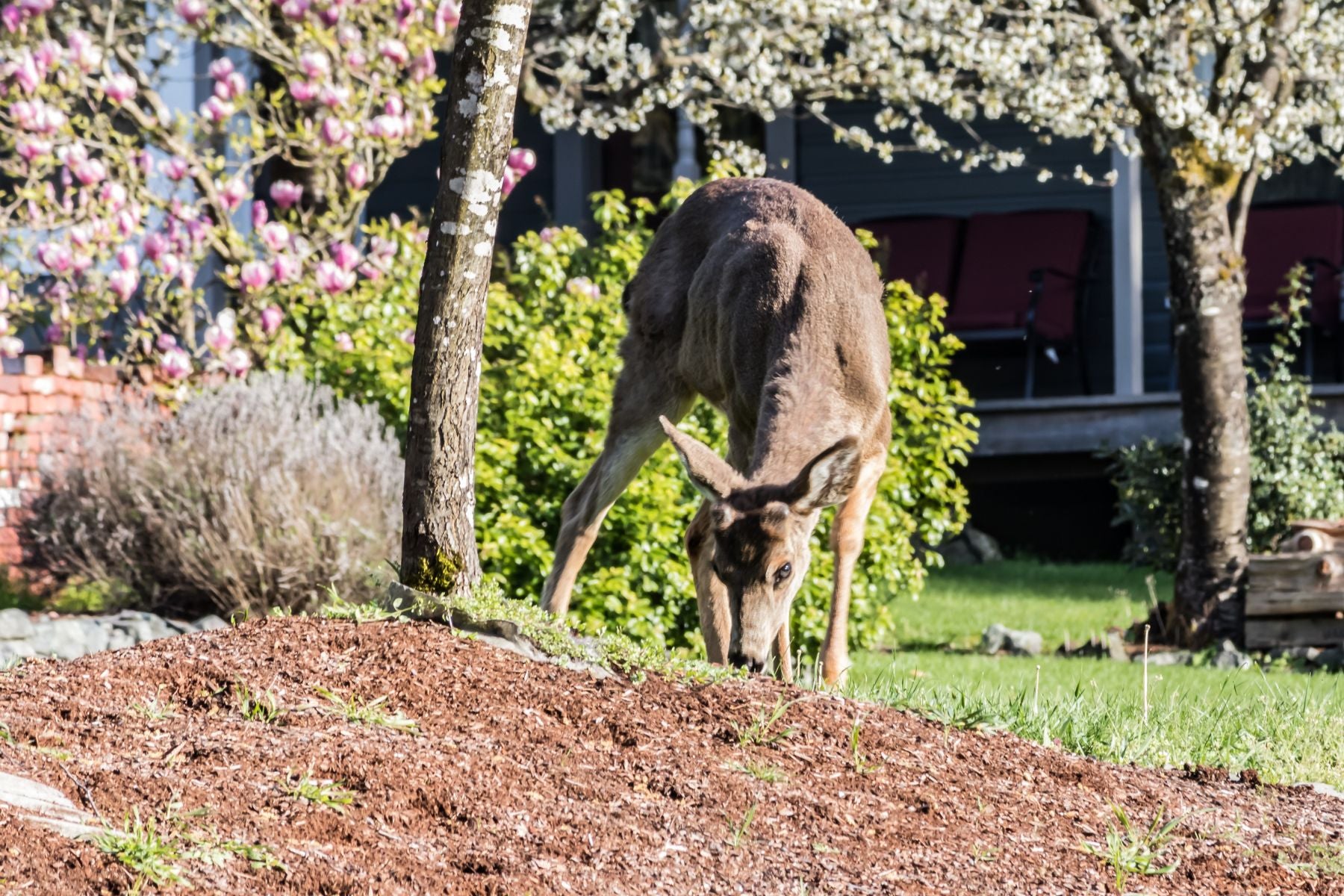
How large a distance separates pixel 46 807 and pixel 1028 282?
13254 mm

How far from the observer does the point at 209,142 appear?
39.7ft

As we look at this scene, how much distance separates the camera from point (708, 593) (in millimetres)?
6223

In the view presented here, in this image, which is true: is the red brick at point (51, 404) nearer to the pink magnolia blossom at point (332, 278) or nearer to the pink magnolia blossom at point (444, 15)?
the pink magnolia blossom at point (332, 278)

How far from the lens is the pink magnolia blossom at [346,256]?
10.1 metres

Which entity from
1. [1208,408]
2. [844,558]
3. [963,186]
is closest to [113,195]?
[844,558]

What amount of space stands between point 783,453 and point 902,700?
35.4 inches

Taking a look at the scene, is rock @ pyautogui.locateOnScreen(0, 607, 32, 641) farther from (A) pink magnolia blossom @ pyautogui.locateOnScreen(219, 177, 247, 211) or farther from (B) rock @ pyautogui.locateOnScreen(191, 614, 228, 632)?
(A) pink magnolia blossom @ pyautogui.locateOnScreen(219, 177, 247, 211)

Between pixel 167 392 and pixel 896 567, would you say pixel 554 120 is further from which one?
pixel 896 567

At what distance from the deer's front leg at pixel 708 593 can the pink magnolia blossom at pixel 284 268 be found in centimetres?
487

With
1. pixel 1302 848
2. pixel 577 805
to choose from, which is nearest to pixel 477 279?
pixel 577 805

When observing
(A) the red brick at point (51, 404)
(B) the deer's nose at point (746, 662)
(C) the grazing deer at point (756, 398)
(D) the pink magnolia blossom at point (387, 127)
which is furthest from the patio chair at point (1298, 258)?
(B) the deer's nose at point (746, 662)

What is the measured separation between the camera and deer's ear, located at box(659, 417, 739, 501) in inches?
210

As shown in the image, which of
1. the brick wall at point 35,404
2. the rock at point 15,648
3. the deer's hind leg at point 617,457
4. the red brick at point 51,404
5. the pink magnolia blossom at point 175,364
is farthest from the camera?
the red brick at point 51,404

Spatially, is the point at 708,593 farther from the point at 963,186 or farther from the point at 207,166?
the point at 963,186
